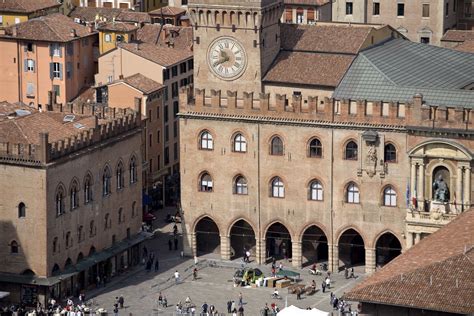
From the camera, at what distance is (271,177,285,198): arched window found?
515 feet

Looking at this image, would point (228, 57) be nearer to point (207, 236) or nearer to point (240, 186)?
point (240, 186)

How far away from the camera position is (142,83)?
173875mm

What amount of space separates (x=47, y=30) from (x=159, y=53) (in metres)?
10.2

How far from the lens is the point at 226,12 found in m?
158

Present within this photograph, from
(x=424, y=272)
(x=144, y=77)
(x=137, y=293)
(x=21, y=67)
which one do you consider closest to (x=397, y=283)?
(x=424, y=272)

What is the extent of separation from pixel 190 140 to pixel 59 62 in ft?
87.6

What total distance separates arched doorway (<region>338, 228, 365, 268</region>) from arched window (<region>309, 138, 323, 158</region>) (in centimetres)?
581

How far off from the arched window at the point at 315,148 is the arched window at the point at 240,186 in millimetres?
5730

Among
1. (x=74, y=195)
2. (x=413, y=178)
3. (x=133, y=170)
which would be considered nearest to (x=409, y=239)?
(x=413, y=178)

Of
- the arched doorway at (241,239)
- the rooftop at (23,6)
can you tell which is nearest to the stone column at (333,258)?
the arched doorway at (241,239)

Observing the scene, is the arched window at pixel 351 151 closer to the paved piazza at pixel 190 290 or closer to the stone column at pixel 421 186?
the stone column at pixel 421 186

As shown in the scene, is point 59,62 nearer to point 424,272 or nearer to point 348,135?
point 348,135

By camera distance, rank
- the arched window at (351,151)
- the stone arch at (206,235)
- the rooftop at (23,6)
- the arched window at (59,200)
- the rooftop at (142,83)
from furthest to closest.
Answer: the rooftop at (23,6) → the rooftop at (142,83) → the stone arch at (206,235) → the arched window at (351,151) → the arched window at (59,200)

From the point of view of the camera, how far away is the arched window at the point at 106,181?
15450 cm
